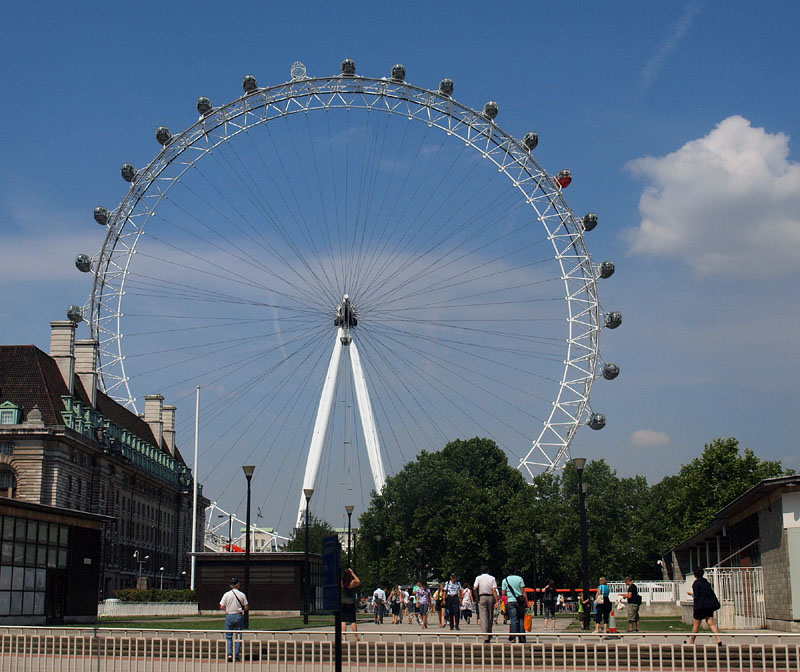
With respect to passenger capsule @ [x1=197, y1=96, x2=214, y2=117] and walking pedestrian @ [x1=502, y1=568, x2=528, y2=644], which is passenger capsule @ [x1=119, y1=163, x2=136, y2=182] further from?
walking pedestrian @ [x1=502, y1=568, x2=528, y2=644]

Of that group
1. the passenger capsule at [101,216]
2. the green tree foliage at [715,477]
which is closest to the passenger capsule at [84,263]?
the passenger capsule at [101,216]

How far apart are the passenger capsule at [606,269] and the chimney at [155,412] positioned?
62599 millimetres

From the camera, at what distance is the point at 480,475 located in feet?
324

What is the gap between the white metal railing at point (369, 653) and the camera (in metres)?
18.1

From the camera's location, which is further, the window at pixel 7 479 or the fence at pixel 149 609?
the window at pixel 7 479

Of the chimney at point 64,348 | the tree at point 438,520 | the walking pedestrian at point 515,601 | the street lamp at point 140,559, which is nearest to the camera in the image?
the walking pedestrian at point 515,601

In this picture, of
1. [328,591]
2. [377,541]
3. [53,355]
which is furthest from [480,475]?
[328,591]

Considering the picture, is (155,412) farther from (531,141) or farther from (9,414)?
(531,141)

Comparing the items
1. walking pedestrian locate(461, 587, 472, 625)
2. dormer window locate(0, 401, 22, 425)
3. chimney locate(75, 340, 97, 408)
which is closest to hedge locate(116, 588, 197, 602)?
dormer window locate(0, 401, 22, 425)

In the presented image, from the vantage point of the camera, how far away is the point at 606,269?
2734 inches

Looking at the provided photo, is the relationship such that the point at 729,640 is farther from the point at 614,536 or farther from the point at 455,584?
the point at 614,536

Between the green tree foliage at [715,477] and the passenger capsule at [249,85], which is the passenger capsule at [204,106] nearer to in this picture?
the passenger capsule at [249,85]

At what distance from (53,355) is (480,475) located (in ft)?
138

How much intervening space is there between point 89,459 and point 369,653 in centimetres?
6465
